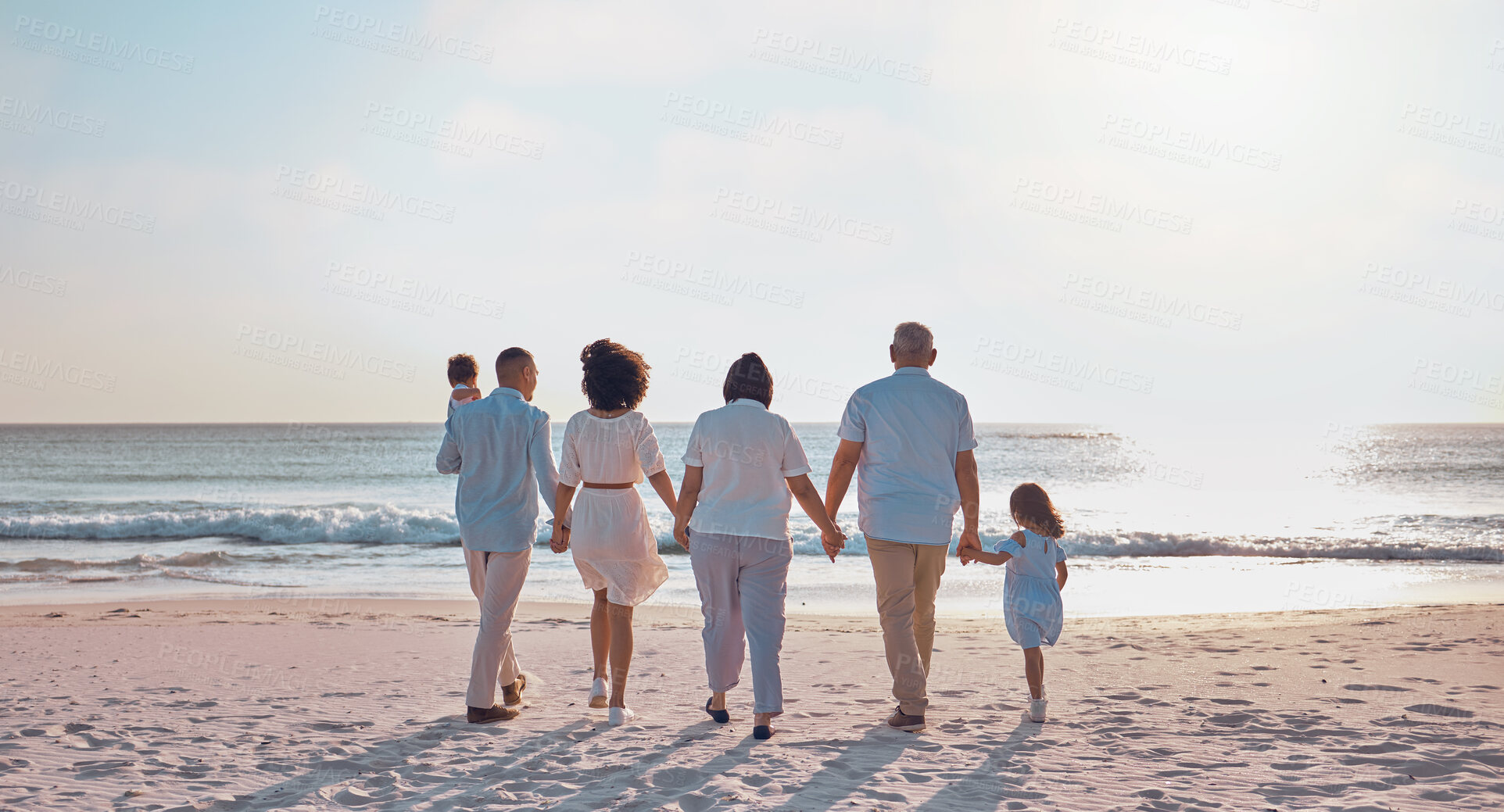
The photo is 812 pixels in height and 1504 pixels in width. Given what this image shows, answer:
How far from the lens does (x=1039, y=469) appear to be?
4128 centimetres

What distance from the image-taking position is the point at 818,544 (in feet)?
49.9

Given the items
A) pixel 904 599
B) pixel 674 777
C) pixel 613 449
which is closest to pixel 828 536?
pixel 904 599

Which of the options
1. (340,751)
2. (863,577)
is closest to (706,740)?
(340,751)

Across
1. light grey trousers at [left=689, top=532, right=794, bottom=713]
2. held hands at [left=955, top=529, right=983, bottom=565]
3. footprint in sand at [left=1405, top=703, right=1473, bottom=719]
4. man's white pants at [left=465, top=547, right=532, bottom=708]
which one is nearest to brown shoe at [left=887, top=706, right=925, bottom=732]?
light grey trousers at [left=689, top=532, right=794, bottom=713]

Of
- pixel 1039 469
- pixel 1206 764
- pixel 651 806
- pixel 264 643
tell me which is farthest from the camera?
pixel 1039 469

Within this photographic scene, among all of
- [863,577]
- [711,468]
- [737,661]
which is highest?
[711,468]

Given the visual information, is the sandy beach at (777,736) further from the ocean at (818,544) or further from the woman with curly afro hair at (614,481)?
the ocean at (818,544)

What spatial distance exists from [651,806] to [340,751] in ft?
5.17

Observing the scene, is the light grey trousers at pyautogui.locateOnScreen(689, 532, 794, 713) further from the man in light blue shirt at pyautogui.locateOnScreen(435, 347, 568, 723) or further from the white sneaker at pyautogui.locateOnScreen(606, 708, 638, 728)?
the man in light blue shirt at pyautogui.locateOnScreen(435, 347, 568, 723)

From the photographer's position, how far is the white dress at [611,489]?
402 centimetres

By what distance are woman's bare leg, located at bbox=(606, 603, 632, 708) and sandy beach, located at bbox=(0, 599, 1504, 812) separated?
20cm

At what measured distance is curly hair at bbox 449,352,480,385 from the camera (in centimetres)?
461

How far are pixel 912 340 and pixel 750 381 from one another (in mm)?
855

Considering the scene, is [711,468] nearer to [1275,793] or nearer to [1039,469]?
[1275,793]
